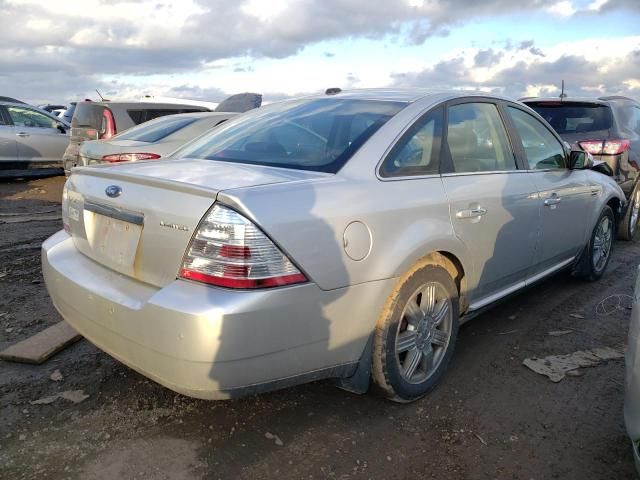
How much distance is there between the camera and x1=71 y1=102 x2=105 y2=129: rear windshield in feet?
29.5

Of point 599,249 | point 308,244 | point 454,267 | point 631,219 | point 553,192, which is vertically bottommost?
point 631,219

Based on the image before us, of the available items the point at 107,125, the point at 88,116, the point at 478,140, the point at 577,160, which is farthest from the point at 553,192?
the point at 88,116

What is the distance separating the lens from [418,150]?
9.80 ft

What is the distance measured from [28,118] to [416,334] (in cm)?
1154

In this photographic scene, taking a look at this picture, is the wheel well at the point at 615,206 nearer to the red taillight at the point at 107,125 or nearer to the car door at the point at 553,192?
the car door at the point at 553,192

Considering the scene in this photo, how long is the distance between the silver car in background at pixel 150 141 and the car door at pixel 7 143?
5.46 meters

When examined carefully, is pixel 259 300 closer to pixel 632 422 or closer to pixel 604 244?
pixel 632 422

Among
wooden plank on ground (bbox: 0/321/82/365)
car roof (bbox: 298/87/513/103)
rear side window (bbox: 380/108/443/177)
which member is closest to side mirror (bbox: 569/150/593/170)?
car roof (bbox: 298/87/513/103)

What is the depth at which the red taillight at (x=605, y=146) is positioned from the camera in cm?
634

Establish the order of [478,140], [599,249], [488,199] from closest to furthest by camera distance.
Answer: [488,199] < [478,140] < [599,249]

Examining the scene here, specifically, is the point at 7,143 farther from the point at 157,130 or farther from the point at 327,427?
the point at 327,427

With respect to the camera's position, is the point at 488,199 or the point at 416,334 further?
the point at 488,199

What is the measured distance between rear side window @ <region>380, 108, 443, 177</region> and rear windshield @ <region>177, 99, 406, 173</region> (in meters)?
0.15

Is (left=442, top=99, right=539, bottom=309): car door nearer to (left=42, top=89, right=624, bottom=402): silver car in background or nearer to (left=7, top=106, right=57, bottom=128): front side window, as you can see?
(left=42, top=89, right=624, bottom=402): silver car in background
